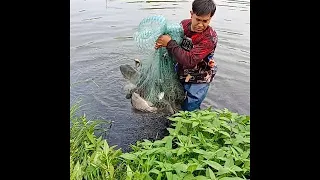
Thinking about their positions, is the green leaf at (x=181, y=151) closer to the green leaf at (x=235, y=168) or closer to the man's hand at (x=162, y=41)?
the green leaf at (x=235, y=168)

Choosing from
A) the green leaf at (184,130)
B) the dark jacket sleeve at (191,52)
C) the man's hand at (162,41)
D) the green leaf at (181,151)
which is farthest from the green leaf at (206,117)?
the man's hand at (162,41)

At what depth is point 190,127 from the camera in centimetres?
286

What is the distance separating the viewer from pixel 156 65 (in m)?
3.87

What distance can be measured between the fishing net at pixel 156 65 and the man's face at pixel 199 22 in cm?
18

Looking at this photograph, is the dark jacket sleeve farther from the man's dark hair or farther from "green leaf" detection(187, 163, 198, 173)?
"green leaf" detection(187, 163, 198, 173)

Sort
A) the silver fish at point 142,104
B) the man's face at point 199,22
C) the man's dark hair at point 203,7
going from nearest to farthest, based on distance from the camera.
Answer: the man's dark hair at point 203,7
the man's face at point 199,22
the silver fish at point 142,104

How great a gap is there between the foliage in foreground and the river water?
0.78m

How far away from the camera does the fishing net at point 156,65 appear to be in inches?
148

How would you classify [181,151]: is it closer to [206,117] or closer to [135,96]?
[206,117]

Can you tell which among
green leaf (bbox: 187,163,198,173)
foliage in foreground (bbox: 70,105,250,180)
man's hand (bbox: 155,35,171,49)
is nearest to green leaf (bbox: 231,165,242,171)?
foliage in foreground (bbox: 70,105,250,180)

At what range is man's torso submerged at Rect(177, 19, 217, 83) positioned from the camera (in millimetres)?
3791
